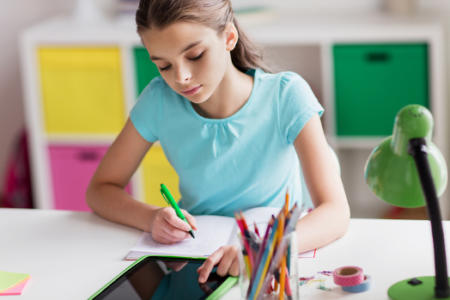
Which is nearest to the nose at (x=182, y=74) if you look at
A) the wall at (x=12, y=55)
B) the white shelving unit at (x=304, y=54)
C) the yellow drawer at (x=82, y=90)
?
the white shelving unit at (x=304, y=54)

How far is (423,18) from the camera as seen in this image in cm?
276

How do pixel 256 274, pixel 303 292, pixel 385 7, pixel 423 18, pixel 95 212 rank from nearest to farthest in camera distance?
1. pixel 256 274
2. pixel 303 292
3. pixel 95 212
4. pixel 423 18
5. pixel 385 7

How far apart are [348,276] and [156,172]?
185 cm

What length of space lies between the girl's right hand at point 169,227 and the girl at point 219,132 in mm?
12

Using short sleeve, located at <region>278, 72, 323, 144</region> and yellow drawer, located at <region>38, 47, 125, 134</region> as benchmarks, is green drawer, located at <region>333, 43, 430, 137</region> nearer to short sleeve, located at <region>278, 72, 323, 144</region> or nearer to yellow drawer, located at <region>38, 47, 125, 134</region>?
yellow drawer, located at <region>38, 47, 125, 134</region>

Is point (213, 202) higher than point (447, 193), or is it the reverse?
point (213, 202)

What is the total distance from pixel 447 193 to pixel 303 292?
1814mm

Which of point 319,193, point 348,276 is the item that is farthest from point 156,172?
point 348,276

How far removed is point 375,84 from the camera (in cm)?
274

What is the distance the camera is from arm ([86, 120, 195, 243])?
4.49 feet

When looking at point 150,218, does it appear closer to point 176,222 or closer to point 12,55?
point 176,222

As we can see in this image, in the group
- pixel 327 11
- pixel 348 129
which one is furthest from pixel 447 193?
pixel 327 11

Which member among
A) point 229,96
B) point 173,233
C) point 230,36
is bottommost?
point 173,233

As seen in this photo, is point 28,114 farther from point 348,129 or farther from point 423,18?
point 423,18
